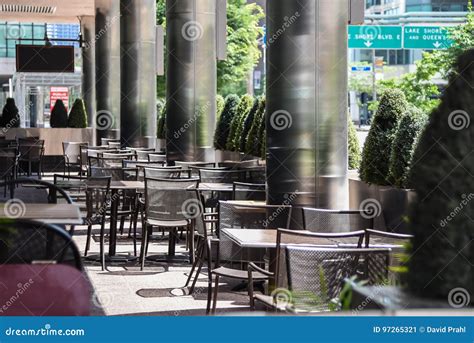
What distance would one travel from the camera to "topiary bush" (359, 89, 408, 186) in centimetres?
961

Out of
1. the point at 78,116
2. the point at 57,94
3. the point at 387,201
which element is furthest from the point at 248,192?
the point at 57,94

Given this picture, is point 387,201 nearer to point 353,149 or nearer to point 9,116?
point 353,149

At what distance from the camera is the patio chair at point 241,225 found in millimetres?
7281

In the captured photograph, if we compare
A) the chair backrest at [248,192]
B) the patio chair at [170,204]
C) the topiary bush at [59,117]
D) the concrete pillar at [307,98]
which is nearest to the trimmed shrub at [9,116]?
the topiary bush at [59,117]

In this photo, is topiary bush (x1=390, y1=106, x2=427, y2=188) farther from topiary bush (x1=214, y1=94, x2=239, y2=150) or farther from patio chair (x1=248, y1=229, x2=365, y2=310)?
topiary bush (x1=214, y1=94, x2=239, y2=150)

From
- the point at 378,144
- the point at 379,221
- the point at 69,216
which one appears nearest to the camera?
the point at 69,216

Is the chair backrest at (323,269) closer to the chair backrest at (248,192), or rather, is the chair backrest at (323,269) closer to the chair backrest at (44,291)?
the chair backrest at (44,291)

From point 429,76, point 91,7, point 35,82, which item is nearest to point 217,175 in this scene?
point 91,7

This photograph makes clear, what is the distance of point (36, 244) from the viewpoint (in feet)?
15.1

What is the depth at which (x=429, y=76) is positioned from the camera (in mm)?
37562

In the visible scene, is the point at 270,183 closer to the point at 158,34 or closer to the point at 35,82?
the point at 158,34

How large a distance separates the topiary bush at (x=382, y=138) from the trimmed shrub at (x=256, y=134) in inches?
188

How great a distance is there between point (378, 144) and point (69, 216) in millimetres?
4859

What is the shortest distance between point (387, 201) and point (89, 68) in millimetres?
24620
